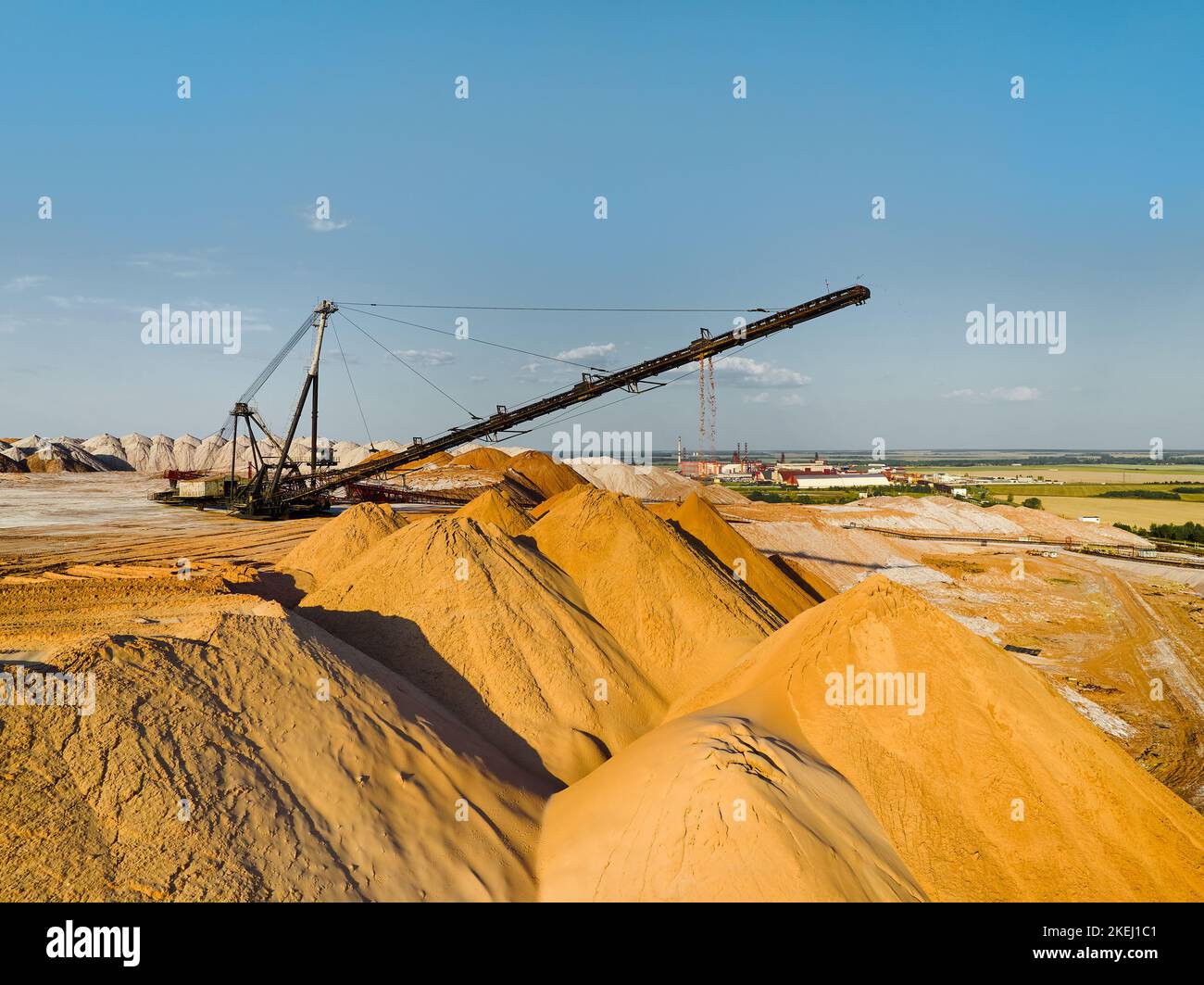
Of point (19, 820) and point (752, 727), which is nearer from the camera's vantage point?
point (19, 820)

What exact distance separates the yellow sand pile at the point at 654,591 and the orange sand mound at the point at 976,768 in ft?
11.6

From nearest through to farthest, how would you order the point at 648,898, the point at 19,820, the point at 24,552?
the point at 19,820
the point at 648,898
the point at 24,552

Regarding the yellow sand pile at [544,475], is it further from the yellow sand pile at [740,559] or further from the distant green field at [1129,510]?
the distant green field at [1129,510]

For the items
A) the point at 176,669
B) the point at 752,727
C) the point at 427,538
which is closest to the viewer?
the point at 176,669

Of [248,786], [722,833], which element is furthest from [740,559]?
[248,786]

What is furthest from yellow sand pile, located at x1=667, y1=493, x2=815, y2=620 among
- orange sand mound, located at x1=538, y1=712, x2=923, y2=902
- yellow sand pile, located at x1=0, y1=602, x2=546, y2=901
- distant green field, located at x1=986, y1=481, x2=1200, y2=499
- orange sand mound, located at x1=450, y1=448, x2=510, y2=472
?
distant green field, located at x1=986, y1=481, x2=1200, y2=499

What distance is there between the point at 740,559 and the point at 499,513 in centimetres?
866

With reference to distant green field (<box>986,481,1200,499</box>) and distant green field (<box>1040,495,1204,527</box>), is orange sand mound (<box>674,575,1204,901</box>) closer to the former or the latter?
distant green field (<box>1040,495,1204,527</box>)

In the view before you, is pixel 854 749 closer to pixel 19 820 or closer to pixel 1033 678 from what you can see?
pixel 1033 678

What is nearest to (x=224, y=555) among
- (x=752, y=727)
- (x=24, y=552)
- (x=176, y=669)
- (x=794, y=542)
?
(x=24, y=552)

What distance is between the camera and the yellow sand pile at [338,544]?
56.9ft

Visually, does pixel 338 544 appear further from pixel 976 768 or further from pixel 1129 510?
pixel 1129 510

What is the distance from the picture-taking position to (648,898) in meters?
6.94

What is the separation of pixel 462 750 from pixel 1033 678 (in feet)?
29.2
